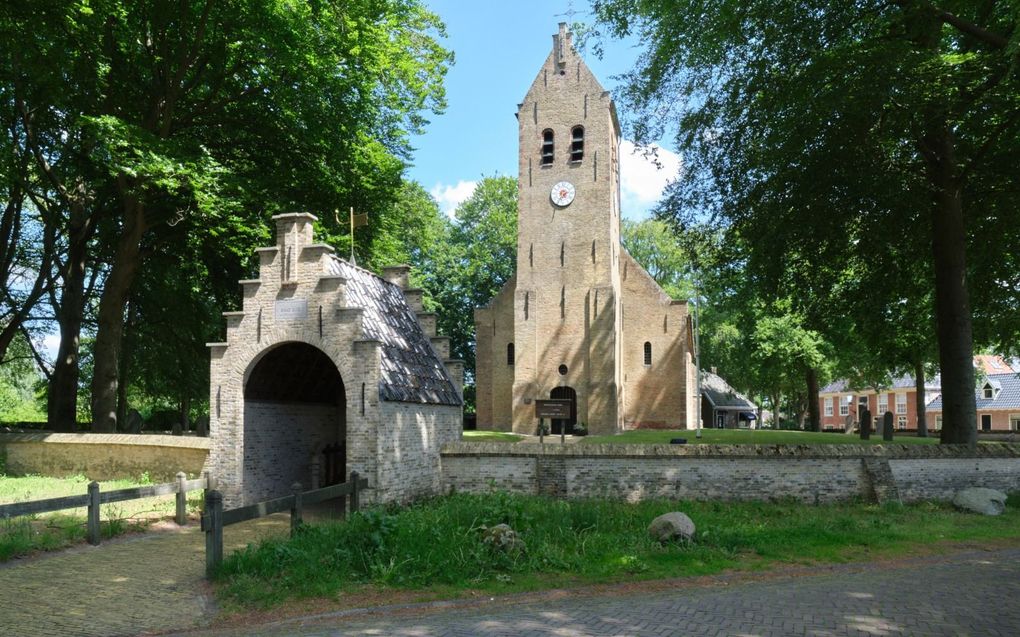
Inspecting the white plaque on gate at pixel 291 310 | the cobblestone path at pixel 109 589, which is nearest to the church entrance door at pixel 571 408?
the white plaque on gate at pixel 291 310

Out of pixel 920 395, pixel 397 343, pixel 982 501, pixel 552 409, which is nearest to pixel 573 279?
pixel 552 409

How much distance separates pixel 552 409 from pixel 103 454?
11.1m

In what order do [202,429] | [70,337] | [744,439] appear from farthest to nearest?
[744,439] < [202,429] < [70,337]

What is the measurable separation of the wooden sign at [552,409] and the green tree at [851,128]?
20.1ft

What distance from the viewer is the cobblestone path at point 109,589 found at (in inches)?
289

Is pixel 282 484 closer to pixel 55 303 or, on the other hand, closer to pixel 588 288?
pixel 55 303

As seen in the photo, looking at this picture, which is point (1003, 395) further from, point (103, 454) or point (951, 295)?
point (103, 454)

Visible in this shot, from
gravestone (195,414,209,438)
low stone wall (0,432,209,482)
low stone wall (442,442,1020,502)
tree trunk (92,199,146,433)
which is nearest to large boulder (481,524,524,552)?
low stone wall (442,442,1020,502)

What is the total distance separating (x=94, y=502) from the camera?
11.2m

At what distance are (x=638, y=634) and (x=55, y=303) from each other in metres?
25.1

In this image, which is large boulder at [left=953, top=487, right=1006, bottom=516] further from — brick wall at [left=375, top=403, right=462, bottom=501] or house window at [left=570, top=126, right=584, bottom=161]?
house window at [left=570, top=126, right=584, bottom=161]

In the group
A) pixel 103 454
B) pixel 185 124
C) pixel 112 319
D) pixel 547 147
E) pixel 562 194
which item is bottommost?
pixel 103 454

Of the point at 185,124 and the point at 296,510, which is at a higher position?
the point at 185,124

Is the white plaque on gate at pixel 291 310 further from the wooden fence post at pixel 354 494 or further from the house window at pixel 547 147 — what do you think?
the house window at pixel 547 147
